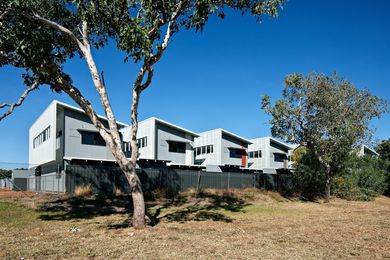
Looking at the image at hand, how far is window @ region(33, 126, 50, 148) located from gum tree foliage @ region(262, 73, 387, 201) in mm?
23365

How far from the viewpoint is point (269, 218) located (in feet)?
50.0

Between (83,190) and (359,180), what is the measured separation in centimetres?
2187

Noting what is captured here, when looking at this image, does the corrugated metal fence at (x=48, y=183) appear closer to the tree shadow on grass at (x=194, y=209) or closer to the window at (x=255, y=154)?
the tree shadow on grass at (x=194, y=209)

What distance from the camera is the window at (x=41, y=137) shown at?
122 feet

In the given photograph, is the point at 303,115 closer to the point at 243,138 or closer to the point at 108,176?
the point at 108,176

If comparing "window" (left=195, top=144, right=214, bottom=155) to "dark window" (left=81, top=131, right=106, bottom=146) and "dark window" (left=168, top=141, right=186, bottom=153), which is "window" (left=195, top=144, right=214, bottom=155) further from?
"dark window" (left=81, top=131, right=106, bottom=146)

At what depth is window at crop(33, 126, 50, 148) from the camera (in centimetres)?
3709

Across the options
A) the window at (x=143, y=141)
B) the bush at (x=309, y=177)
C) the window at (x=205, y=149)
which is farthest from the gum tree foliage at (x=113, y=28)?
the window at (x=205, y=149)

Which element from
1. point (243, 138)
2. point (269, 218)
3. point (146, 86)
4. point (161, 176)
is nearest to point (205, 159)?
point (243, 138)

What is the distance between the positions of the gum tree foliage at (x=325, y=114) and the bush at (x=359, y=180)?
197 inches

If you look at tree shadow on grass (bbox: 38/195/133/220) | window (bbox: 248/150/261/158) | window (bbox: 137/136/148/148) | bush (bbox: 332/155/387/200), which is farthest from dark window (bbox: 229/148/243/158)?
tree shadow on grass (bbox: 38/195/133/220)

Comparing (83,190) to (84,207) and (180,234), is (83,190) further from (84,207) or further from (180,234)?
(180,234)

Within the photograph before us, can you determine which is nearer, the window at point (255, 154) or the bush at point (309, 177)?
the bush at point (309, 177)

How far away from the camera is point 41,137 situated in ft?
132
